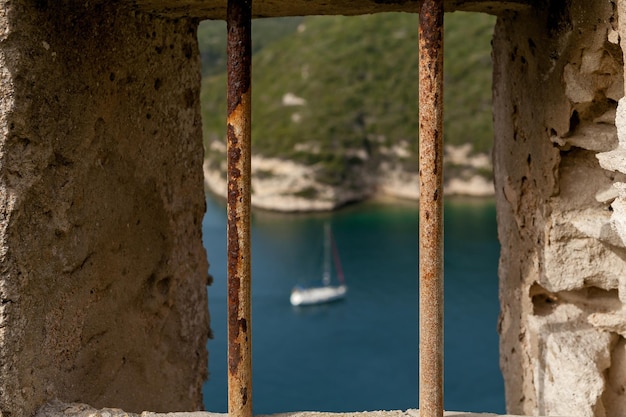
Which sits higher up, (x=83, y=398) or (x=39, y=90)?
(x=39, y=90)

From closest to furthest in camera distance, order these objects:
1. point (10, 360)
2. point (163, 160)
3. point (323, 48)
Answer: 1. point (10, 360)
2. point (163, 160)
3. point (323, 48)

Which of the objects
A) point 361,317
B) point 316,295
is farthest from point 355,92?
point 361,317

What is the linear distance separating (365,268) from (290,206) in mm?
6790

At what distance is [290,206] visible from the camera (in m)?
34.4

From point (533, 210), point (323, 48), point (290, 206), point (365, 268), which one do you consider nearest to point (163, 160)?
point (533, 210)

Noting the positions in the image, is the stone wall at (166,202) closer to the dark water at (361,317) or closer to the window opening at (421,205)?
the window opening at (421,205)

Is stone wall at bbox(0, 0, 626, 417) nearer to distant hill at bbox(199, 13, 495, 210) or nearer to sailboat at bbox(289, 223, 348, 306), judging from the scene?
sailboat at bbox(289, 223, 348, 306)

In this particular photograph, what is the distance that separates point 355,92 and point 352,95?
10.1 inches

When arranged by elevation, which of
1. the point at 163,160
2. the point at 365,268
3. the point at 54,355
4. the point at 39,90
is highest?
the point at 39,90

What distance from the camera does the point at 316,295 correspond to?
87.0 ft

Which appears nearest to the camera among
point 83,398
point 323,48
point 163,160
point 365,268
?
point 83,398

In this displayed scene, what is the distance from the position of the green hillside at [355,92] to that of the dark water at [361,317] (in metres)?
3.29

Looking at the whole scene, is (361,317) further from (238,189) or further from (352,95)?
(238,189)

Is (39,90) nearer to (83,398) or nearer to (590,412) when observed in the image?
(83,398)
